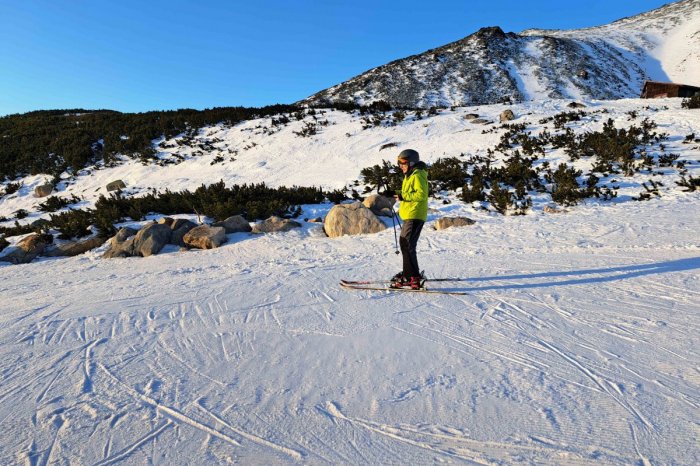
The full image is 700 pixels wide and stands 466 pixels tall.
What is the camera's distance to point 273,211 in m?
10.1

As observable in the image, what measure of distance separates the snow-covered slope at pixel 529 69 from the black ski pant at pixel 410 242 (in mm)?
39098

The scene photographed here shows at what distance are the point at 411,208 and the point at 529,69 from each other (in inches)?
2141

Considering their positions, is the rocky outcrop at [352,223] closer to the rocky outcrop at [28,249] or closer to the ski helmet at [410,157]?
the ski helmet at [410,157]

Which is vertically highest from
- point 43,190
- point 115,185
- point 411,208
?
point 43,190

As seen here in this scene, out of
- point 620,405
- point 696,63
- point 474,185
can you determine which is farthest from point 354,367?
point 696,63

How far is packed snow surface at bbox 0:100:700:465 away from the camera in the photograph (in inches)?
99.2

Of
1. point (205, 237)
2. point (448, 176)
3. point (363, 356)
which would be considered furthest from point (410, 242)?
point (448, 176)

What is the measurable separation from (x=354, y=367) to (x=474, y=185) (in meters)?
8.81

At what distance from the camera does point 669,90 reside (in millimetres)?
28812

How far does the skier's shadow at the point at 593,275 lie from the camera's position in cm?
524

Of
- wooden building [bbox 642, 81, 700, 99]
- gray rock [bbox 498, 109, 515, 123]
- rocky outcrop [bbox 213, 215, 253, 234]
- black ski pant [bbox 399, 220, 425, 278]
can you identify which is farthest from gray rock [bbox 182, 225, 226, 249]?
wooden building [bbox 642, 81, 700, 99]

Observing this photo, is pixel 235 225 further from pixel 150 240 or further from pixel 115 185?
pixel 115 185

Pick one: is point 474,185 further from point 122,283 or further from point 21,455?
point 21,455

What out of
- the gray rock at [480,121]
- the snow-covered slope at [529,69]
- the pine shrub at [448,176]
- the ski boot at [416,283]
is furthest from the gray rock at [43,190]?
the snow-covered slope at [529,69]
